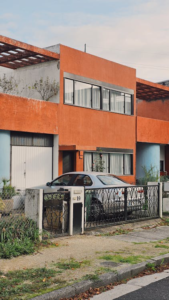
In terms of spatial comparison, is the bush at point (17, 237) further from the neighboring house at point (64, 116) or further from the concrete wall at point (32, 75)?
the concrete wall at point (32, 75)

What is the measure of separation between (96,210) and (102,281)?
15.6 ft

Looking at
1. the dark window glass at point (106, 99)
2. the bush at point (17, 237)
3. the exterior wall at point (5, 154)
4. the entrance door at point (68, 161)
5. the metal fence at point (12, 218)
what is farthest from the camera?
the dark window glass at point (106, 99)

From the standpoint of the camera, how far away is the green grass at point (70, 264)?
7.00 meters

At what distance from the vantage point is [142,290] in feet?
20.5

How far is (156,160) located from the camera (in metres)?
25.9

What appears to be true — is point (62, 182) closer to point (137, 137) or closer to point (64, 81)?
point (64, 81)

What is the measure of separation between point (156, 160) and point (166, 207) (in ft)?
39.7

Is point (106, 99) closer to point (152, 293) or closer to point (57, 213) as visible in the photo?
point (57, 213)

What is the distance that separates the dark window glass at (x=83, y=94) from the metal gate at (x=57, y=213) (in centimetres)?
1017

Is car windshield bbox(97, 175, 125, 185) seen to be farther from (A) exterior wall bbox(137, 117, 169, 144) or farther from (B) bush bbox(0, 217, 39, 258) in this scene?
(A) exterior wall bbox(137, 117, 169, 144)

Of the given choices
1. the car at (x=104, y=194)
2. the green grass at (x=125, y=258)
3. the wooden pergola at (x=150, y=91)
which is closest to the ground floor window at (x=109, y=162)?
the wooden pergola at (x=150, y=91)

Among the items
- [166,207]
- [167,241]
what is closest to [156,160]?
[166,207]

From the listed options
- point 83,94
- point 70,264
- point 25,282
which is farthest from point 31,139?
point 25,282

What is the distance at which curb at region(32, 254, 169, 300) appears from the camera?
5.71 meters
